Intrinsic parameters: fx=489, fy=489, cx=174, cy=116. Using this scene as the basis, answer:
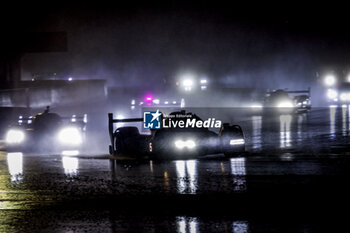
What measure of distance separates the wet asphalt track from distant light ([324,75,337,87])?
148ft

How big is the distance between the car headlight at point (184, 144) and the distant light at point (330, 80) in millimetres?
46034

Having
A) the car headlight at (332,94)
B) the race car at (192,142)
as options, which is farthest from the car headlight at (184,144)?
the car headlight at (332,94)

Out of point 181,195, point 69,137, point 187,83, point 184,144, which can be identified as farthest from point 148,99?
point 181,195

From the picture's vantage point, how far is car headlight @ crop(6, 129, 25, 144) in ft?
67.5

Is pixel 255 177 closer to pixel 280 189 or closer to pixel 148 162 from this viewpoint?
pixel 280 189

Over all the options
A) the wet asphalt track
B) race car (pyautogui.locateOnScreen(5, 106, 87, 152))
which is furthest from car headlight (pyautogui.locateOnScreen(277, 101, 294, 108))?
the wet asphalt track

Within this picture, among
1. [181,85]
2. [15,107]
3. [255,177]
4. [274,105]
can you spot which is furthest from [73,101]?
[255,177]

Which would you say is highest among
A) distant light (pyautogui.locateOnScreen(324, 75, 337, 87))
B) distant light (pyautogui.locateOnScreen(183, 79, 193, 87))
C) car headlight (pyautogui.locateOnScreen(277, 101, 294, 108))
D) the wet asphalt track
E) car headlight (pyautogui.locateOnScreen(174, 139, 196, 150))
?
distant light (pyautogui.locateOnScreen(324, 75, 337, 87))

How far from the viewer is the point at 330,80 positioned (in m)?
57.5

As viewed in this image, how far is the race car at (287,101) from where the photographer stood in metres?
37.4

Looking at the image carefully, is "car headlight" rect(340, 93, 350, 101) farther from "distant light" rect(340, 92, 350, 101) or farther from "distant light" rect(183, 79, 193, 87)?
"distant light" rect(183, 79, 193, 87)

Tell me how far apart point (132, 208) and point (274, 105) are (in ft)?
111

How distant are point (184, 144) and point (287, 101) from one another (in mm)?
26321

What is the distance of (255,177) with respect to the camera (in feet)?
31.9
